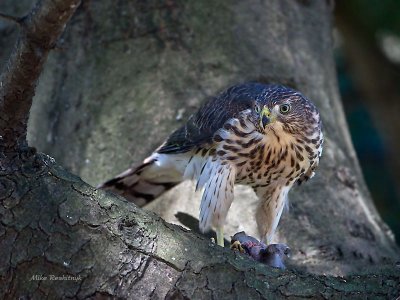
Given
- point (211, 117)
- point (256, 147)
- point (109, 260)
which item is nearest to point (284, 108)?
point (256, 147)

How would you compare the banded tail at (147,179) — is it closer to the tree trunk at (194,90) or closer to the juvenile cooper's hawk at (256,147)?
the tree trunk at (194,90)

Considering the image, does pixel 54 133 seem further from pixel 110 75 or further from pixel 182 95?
pixel 182 95

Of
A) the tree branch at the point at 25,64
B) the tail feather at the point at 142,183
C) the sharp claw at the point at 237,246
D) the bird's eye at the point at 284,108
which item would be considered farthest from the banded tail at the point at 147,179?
the tree branch at the point at 25,64

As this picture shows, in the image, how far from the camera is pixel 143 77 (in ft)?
17.1

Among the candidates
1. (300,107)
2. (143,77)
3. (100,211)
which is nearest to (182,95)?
(143,77)

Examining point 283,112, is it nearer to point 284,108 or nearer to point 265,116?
point 284,108

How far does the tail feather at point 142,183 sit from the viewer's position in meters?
4.75

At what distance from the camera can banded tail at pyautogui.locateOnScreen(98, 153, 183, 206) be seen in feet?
15.5

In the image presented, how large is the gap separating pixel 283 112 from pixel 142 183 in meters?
1.05

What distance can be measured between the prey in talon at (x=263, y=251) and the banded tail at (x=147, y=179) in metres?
1.16

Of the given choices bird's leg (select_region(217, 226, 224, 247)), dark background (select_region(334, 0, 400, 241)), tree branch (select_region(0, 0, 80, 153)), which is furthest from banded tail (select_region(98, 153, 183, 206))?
dark background (select_region(334, 0, 400, 241))

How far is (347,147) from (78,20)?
2.04 metres

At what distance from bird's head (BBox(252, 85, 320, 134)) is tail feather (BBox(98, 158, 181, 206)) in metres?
0.82

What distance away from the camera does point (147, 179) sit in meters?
4.80
